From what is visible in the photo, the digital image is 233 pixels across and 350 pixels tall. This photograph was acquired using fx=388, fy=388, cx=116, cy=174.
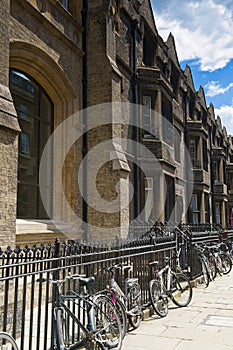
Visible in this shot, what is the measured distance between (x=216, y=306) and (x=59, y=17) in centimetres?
909

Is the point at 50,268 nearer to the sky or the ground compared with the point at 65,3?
nearer to the ground

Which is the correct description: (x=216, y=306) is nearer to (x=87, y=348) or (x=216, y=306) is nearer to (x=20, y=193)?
(x=87, y=348)

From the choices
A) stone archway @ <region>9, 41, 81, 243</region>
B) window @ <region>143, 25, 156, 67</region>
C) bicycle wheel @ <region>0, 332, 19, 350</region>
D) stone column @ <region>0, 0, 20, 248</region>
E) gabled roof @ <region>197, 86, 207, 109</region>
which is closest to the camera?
bicycle wheel @ <region>0, 332, 19, 350</region>

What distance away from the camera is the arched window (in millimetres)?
10438

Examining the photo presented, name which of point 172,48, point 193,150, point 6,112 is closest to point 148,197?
point 6,112

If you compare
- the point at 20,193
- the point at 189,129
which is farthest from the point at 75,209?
the point at 189,129

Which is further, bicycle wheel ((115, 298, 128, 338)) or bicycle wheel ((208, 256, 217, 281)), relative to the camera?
bicycle wheel ((208, 256, 217, 281))

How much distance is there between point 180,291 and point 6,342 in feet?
18.1

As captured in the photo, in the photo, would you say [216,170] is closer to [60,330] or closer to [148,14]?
[148,14]

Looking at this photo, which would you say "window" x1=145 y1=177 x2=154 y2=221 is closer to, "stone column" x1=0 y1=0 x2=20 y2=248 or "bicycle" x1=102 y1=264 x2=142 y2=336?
"stone column" x1=0 y1=0 x2=20 y2=248

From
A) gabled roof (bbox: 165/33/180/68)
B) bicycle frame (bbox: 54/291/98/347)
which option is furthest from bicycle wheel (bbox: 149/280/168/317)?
gabled roof (bbox: 165/33/180/68)

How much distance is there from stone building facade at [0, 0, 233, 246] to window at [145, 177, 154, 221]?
0.04 metres

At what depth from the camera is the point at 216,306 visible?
817cm

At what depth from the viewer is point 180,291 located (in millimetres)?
8430
